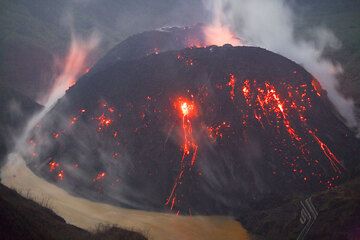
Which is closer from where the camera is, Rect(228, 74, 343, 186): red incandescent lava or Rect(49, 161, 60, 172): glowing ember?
Rect(228, 74, 343, 186): red incandescent lava

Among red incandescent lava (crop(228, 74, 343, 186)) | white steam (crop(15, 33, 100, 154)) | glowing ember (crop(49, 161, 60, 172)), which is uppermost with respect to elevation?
white steam (crop(15, 33, 100, 154))

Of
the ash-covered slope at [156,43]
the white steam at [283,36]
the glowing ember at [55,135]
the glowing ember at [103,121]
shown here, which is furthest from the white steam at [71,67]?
the white steam at [283,36]

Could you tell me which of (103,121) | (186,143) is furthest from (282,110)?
(103,121)

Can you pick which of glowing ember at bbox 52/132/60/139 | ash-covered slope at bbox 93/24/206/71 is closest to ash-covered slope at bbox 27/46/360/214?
glowing ember at bbox 52/132/60/139

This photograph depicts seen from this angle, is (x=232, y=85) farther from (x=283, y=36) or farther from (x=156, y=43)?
(x=283, y=36)

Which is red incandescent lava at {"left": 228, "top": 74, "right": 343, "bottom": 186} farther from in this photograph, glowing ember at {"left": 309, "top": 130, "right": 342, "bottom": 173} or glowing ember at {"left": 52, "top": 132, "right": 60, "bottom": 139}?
glowing ember at {"left": 52, "top": 132, "right": 60, "bottom": 139}
